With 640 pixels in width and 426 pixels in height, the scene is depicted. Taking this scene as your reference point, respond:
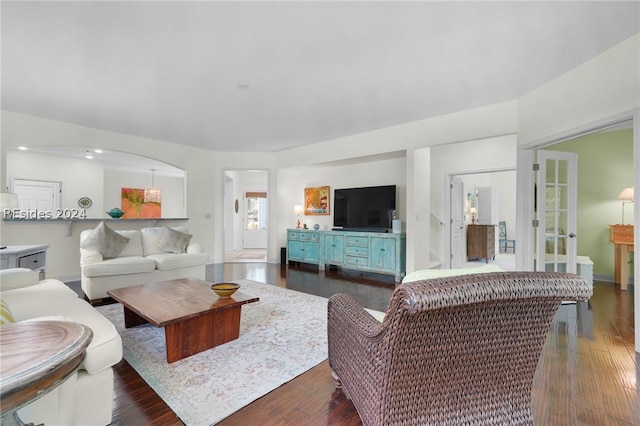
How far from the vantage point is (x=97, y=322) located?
1632 mm

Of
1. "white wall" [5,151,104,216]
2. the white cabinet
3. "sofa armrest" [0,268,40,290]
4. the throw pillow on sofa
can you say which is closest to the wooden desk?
the throw pillow on sofa

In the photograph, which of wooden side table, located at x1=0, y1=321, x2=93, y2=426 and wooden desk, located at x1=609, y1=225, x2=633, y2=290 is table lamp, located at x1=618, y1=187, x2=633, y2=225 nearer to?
wooden desk, located at x1=609, y1=225, x2=633, y2=290

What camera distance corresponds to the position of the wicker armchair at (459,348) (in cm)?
99

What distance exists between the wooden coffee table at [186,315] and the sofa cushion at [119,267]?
3.40 ft

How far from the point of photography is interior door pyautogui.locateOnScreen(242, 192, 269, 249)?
29.9 ft

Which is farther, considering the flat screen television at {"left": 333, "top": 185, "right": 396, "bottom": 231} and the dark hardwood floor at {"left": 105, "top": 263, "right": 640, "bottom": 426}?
the flat screen television at {"left": 333, "top": 185, "right": 396, "bottom": 231}

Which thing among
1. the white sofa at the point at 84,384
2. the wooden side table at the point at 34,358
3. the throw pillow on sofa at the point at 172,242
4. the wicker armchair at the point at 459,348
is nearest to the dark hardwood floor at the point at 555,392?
the white sofa at the point at 84,384

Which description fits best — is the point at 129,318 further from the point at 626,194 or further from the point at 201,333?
the point at 626,194

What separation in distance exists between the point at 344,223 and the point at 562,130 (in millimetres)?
3674

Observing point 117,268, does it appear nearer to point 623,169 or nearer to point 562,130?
point 562,130

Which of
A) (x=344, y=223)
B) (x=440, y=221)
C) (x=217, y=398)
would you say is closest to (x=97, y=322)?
(x=217, y=398)

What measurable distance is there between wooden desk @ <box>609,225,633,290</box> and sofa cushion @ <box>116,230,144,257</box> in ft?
23.1

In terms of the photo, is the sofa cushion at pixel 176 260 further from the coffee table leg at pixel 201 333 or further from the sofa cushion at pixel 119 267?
the coffee table leg at pixel 201 333

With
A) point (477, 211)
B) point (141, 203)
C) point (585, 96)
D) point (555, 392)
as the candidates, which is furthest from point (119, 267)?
point (477, 211)
